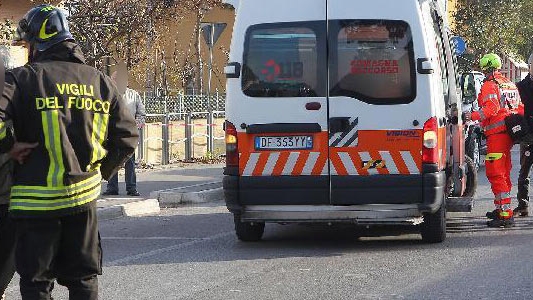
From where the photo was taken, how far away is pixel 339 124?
10.2 metres

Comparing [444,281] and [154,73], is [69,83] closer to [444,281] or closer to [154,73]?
[444,281]

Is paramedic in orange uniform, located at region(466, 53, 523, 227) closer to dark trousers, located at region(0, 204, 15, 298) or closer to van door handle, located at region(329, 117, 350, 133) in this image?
van door handle, located at region(329, 117, 350, 133)

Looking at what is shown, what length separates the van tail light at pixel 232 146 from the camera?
407 inches

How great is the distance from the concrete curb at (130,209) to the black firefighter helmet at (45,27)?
8.43 meters

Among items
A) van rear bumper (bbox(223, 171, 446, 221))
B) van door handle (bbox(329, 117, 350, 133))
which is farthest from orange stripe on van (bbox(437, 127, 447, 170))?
van door handle (bbox(329, 117, 350, 133))

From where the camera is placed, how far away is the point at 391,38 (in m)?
10.1

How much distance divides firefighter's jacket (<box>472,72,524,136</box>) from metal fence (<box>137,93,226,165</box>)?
34.3 ft

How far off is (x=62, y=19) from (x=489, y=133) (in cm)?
750

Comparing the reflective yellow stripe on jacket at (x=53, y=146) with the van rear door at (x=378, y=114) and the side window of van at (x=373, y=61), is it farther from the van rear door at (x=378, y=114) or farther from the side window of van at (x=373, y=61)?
the side window of van at (x=373, y=61)

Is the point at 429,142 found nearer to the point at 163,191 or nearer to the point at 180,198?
the point at 180,198

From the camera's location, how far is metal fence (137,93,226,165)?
23.0 metres

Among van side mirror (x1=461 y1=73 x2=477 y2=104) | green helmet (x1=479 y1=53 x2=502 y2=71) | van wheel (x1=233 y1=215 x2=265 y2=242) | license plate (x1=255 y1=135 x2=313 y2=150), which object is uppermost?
green helmet (x1=479 y1=53 x2=502 y2=71)

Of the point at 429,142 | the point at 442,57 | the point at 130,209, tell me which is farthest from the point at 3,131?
the point at 130,209

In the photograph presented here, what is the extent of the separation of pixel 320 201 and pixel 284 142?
2.05ft
